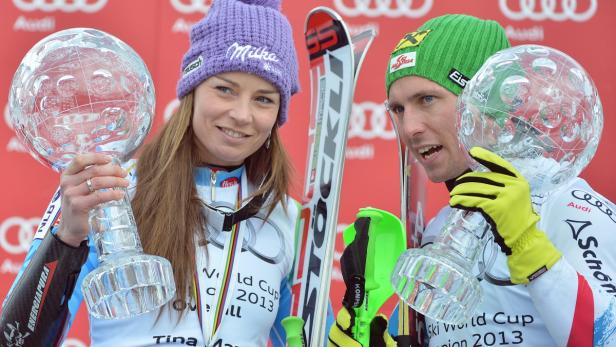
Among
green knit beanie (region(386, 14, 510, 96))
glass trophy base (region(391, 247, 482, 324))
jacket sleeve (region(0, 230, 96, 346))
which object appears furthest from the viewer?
green knit beanie (region(386, 14, 510, 96))

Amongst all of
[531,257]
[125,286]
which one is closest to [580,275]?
[531,257]

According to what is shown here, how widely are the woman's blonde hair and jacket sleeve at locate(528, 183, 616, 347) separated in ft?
2.55

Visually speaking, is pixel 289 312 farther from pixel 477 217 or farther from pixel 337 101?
pixel 477 217

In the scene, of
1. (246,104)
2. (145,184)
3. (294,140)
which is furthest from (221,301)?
(294,140)

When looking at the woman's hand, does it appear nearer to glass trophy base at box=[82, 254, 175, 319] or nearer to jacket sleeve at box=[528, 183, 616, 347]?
glass trophy base at box=[82, 254, 175, 319]

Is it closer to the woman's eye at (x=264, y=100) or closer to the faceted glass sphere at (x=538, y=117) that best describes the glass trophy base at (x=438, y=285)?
the faceted glass sphere at (x=538, y=117)

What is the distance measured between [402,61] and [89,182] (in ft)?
3.06

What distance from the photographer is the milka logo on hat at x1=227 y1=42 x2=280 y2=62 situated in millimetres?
2277

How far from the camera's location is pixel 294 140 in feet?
11.4

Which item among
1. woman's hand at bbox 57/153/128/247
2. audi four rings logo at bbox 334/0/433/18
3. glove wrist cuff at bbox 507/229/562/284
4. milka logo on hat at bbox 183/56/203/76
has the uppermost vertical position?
audi four rings logo at bbox 334/0/433/18

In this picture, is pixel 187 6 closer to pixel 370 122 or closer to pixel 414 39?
pixel 370 122

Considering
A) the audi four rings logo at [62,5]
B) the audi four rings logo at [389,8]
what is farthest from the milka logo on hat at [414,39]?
the audi four rings logo at [62,5]

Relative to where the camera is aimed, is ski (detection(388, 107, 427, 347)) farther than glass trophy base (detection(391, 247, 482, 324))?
Yes

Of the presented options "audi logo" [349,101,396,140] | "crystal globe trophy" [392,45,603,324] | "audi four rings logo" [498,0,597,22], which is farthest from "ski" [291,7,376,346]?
"audi four rings logo" [498,0,597,22]
